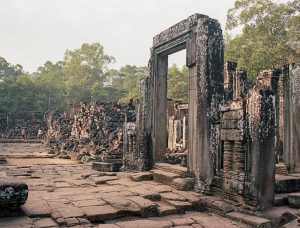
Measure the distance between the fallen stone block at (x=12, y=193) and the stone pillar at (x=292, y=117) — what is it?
5611 mm

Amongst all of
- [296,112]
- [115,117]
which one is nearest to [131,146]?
[296,112]

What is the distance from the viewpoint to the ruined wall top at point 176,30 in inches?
277

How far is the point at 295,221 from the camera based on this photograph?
4258 millimetres

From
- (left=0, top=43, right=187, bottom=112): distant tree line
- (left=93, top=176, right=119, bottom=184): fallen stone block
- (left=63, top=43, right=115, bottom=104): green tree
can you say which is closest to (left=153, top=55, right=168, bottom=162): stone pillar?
(left=93, top=176, right=119, bottom=184): fallen stone block

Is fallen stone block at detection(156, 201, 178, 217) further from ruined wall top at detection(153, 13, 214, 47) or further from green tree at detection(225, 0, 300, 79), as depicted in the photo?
green tree at detection(225, 0, 300, 79)

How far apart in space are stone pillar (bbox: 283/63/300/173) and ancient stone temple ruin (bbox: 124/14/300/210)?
21 mm

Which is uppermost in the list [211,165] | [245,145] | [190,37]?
[190,37]

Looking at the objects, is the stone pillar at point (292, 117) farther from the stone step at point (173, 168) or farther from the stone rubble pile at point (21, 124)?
the stone rubble pile at point (21, 124)

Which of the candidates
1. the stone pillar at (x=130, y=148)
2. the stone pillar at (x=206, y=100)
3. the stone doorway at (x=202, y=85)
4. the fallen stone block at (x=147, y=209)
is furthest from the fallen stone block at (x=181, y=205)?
the stone pillar at (x=130, y=148)

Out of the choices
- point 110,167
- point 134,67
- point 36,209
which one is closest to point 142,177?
point 110,167

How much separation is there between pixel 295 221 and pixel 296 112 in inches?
148

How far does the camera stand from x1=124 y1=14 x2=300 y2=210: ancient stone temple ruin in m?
4.91

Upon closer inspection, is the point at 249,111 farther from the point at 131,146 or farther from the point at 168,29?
the point at 131,146

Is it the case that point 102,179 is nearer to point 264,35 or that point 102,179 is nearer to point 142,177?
point 142,177
